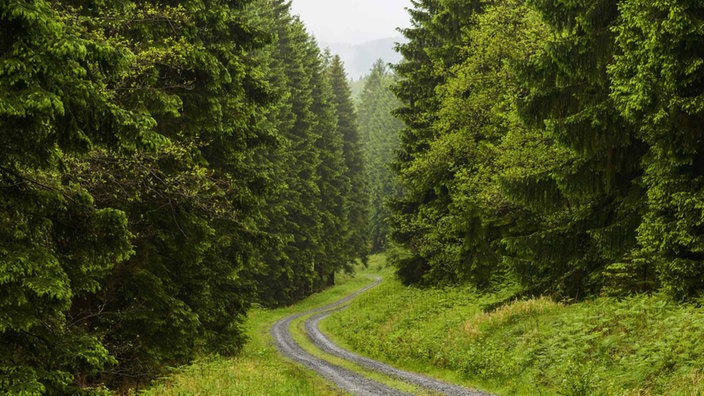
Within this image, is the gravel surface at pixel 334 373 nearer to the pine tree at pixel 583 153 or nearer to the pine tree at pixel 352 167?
the pine tree at pixel 583 153

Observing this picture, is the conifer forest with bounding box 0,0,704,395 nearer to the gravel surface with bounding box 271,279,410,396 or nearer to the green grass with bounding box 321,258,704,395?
the green grass with bounding box 321,258,704,395

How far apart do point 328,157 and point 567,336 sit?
34020 mm

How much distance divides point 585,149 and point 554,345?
191 inches

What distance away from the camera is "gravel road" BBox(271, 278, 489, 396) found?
1343cm

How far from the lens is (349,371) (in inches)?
661

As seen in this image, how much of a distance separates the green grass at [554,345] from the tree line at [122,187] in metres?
6.48

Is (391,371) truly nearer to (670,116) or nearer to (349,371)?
(349,371)

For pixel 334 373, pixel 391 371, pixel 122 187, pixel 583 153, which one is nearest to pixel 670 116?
pixel 583 153

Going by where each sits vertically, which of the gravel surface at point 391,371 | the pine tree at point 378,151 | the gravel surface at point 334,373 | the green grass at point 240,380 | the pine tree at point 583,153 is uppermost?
the pine tree at point 378,151

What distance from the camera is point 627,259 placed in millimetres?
12914

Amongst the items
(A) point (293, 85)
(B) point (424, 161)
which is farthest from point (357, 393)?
(A) point (293, 85)

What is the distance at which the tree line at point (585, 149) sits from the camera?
1020 cm

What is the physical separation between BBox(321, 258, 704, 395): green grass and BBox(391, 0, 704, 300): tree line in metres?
0.88

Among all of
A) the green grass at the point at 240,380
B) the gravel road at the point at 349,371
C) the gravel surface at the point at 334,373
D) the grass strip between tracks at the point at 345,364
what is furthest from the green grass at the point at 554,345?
the green grass at the point at 240,380
